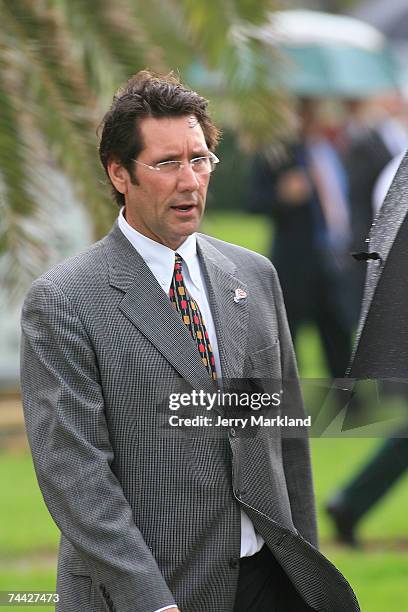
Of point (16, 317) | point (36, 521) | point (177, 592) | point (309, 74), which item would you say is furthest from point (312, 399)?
point (309, 74)

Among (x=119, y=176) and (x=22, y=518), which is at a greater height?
A: (x=119, y=176)

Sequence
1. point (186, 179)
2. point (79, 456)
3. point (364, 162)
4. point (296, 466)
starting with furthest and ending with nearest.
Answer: point (364, 162)
point (296, 466)
point (186, 179)
point (79, 456)

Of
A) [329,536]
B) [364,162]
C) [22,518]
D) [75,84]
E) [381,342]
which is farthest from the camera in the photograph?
[364,162]

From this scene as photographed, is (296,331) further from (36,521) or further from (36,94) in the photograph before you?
(36,94)

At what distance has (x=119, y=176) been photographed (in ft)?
12.0

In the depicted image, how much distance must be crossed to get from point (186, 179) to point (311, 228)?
288 inches

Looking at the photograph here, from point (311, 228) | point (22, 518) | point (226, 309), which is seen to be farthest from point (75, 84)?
point (311, 228)

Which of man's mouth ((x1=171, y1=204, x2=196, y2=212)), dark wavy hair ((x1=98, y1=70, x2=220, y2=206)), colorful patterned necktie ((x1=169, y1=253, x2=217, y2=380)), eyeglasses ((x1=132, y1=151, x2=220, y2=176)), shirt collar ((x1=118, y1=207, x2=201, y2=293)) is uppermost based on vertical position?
dark wavy hair ((x1=98, y1=70, x2=220, y2=206))

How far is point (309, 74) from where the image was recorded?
43.0 ft

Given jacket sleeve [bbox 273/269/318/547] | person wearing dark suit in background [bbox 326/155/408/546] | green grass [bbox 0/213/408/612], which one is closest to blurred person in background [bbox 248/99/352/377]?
green grass [bbox 0/213/408/612]

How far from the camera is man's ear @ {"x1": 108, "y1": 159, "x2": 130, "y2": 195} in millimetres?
3641

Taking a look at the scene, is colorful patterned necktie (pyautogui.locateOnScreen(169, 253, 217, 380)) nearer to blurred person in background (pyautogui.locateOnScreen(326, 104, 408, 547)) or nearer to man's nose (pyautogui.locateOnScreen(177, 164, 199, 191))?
man's nose (pyautogui.locateOnScreen(177, 164, 199, 191))

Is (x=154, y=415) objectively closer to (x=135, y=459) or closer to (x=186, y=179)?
(x=135, y=459)

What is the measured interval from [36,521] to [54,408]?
4.83m
